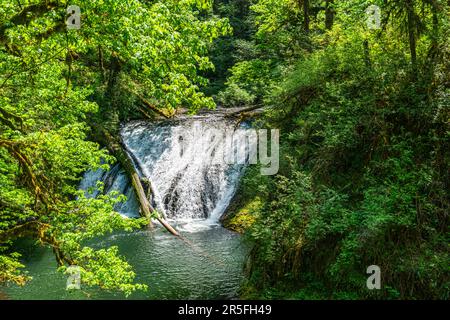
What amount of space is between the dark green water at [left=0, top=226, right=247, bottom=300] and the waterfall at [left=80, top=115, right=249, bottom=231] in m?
1.50

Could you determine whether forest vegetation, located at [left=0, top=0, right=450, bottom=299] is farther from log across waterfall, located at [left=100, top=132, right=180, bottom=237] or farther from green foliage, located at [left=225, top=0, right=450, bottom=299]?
log across waterfall, located at [left=100, top=132, right=180, bottom=237]

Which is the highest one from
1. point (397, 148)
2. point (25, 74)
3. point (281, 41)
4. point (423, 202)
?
point (281, 41)

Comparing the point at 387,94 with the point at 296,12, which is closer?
the point at 387,94

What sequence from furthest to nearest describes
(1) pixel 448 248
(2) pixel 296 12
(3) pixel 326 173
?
1. (2) pixel 296 12
2. (3) pixel 326 173
3. (1) pixel 448 248

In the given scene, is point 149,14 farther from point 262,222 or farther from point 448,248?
point 448,248

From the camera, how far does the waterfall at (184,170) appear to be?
14172mm

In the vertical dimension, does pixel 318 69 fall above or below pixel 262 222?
above

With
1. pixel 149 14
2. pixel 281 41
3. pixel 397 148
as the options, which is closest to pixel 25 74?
pixel 149 14

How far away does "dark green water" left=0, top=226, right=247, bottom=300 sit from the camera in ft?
26.9

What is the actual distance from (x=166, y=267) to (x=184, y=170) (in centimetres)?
607

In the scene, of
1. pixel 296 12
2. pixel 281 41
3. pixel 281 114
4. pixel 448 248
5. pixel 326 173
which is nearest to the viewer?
pixel 448 248

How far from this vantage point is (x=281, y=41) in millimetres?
14633

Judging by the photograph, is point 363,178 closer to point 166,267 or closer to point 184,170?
point 166,267
